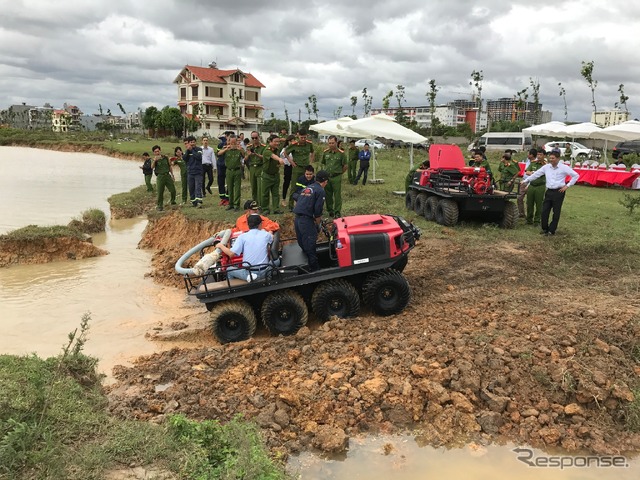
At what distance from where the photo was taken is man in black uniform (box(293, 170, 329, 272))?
6.69 metres

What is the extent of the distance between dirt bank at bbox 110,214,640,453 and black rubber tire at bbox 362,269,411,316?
7.3 inches

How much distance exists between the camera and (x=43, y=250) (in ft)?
37.0

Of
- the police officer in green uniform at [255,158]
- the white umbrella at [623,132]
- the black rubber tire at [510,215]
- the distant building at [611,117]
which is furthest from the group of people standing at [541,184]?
the distant building at [611,117]

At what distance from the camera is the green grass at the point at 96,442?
124 inches

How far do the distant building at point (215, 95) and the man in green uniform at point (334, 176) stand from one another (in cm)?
5159

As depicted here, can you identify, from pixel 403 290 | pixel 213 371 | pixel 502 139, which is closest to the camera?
pixel 213 371

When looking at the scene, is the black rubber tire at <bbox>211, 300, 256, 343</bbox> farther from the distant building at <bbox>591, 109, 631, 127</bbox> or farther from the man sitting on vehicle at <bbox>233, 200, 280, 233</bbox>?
the distant building at <bbox>591, 109, 631, 127</bbox>

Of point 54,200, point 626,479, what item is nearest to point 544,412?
point 626,479

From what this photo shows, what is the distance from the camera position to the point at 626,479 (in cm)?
384

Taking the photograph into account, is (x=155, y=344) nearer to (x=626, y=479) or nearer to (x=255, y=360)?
(x=255, y=360)

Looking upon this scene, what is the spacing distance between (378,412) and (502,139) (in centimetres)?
3361

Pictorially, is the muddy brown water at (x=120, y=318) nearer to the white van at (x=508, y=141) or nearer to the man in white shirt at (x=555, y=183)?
the man in white shirt at (x=555, y=183)

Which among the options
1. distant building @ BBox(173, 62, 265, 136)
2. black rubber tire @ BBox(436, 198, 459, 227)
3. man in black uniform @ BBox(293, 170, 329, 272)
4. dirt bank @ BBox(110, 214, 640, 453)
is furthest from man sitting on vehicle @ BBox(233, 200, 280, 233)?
distant building @ BBox(173, 62, 265, 136)

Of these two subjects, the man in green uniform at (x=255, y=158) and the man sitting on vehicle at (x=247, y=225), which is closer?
the man sitting on vehicle at (x=247, y=225)
